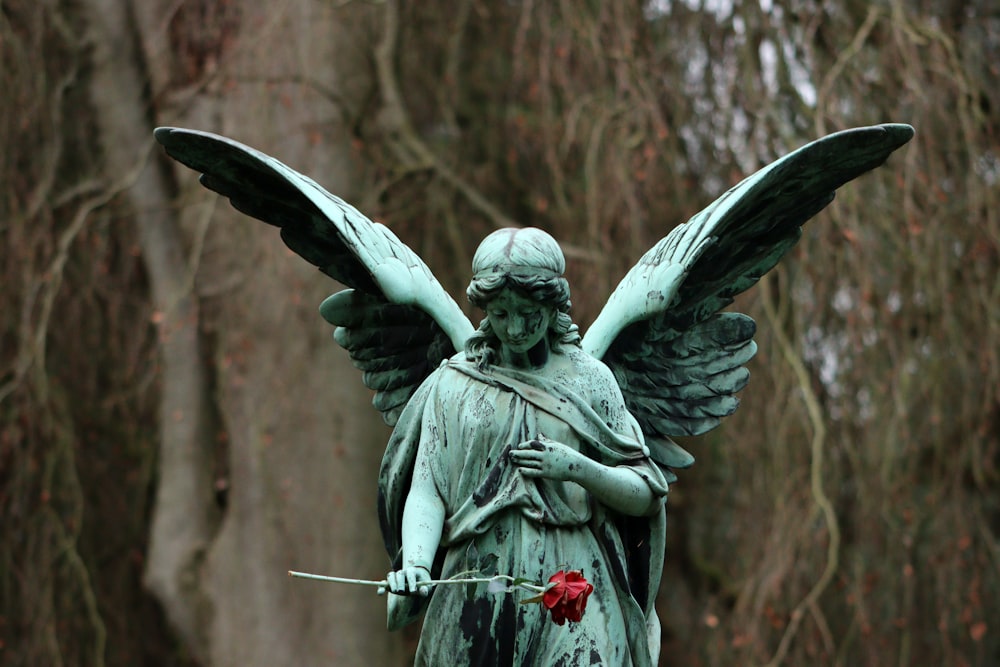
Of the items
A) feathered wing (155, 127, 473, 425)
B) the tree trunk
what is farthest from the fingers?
the tree trunk

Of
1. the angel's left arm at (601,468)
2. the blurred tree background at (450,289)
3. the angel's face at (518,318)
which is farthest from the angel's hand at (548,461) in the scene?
the blurred tree background at (450,289)

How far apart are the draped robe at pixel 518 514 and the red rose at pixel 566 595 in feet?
0.55

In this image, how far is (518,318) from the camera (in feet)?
11.7

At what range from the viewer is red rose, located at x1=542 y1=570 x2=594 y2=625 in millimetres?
3428

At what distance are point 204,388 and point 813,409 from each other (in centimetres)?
320

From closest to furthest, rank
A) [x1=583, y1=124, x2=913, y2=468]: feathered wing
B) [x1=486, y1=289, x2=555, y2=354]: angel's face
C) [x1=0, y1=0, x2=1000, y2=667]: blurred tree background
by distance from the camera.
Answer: [x1=486, y1=289, x2=555, y2=354]: angel's face, [x1=583, y1=124, x2=913, y2=468]: feathered wing, [x1=0, y1=0, x2=1000, y2=667]: blurred tree background

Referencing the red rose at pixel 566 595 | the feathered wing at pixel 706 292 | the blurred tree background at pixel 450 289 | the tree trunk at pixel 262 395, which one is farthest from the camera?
the tree trunk at pixel 262 395

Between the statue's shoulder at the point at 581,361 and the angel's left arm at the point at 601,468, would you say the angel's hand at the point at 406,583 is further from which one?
the statue's shoulder at the point at 581,361

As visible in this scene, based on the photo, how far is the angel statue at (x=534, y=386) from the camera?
3.61 m

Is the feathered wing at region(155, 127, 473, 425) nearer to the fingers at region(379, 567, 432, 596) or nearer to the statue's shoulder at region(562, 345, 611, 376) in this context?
the statue's shoulder at region(562, 345, 611, 376)

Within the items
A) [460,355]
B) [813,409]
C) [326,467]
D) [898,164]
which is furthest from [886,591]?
[460,355]

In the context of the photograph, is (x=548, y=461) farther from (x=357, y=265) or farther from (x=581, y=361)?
(x=357, y=265)

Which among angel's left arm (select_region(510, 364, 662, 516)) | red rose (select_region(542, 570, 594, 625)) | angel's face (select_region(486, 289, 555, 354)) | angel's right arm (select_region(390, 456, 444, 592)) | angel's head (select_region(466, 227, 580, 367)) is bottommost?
red rose (select_region(542, 570, 594, 625))

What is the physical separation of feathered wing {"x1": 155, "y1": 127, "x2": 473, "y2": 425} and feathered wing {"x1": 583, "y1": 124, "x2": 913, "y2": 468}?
409 mm
